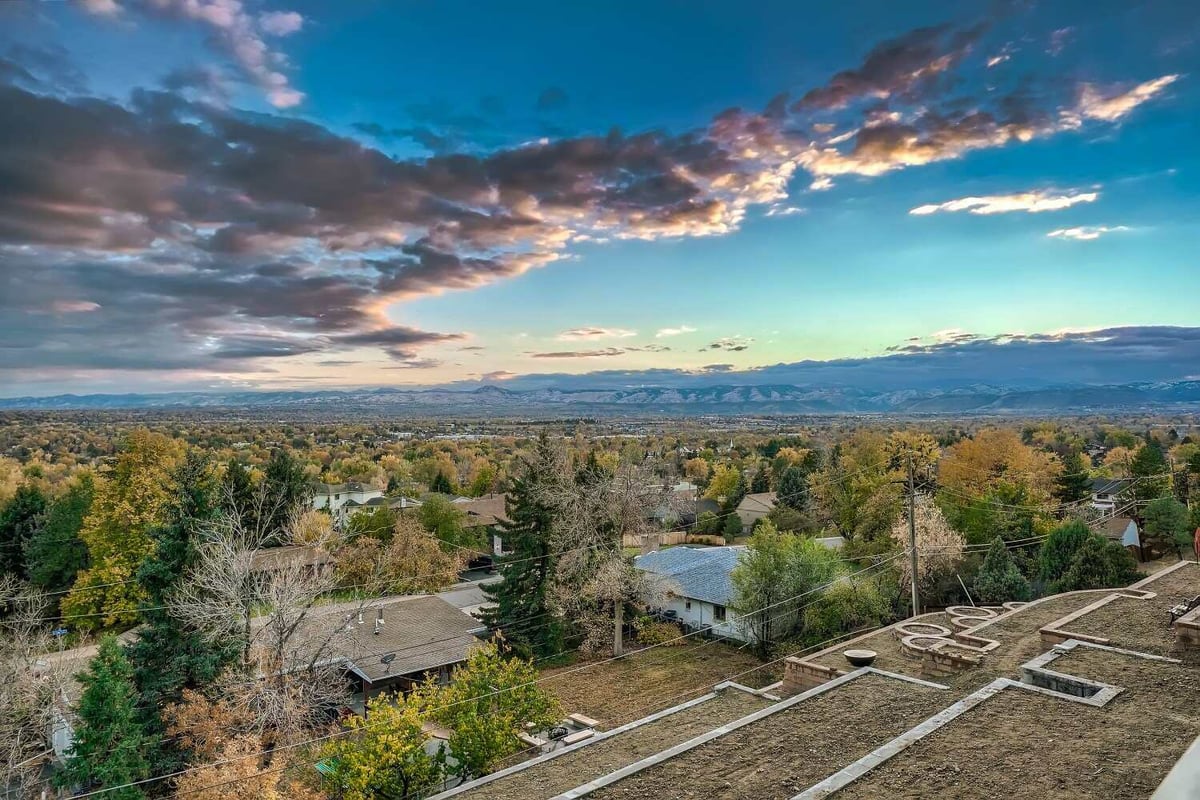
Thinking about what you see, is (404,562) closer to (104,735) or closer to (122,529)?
(122,529)

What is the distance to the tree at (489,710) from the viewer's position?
1571cm

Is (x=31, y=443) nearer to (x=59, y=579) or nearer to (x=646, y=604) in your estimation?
(x=59, y=579)

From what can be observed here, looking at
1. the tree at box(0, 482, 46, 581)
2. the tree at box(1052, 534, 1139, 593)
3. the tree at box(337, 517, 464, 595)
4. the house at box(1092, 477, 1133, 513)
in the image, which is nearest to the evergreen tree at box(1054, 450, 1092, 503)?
the house at box(1092, 477, 1133, 513)

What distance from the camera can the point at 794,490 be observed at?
52.5 m

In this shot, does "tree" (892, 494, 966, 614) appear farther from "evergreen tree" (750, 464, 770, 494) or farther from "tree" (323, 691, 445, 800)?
"evergreen tree" (750, 464, 770, 494)

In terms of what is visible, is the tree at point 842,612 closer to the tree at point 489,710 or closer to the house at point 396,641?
the tree at point 489,710

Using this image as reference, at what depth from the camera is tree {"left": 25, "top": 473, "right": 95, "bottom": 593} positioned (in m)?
34.3

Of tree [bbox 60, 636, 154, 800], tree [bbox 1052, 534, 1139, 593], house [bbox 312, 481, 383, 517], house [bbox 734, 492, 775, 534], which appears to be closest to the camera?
tree [bbox 60, 636, 154, 800]

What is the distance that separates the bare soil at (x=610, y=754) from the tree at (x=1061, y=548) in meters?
22.7

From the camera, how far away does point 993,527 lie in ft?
118

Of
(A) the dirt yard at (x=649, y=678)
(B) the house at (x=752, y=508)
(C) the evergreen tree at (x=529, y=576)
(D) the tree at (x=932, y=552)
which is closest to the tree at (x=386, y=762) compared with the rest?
(A) the dirt yard at (x=649, y=678)

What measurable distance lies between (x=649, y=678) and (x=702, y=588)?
23.6 feet

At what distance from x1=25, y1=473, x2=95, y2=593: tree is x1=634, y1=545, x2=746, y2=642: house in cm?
3022

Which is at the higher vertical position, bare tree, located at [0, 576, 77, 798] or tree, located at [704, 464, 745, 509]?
bare tree, located at [0, 576, 77, 798]
